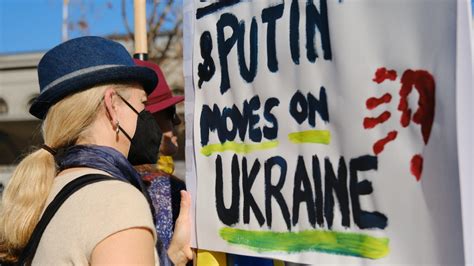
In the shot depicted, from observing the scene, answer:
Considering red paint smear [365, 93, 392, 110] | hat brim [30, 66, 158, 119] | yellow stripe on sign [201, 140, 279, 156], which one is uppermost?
hat brim [30, 66, 158, 119]

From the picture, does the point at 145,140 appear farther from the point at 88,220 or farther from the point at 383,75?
the point at 383,75

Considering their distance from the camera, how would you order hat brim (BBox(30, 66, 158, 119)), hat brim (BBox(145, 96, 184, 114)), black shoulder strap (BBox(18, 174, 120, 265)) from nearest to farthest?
black shoulder strap (BBox(18, 174, 120, 265)) < hat brim (BBox(30, 66, 158, 119)) < hat brim (BBox(145, 96, 184, 114))

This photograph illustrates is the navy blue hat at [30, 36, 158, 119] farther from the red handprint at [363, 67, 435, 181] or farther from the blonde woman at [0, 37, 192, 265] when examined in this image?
the red handprint at [363, 67, 435, 181]

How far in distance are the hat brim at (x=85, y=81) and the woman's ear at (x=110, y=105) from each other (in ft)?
0.10

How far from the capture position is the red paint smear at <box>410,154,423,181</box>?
1372 millimetres

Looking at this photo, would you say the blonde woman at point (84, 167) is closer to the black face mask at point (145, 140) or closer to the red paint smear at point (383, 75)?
the black face mask at point (145, 140)

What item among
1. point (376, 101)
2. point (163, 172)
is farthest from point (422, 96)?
point (163, 172)

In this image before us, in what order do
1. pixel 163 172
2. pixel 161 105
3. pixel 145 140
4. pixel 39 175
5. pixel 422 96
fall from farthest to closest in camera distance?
pixel 161 105
pixel 163 172
pixel 145 140
pixel 39 175
pixel 422 96

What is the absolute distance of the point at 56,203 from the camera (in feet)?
5.61

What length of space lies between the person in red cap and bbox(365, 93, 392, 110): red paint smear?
2.38 ft

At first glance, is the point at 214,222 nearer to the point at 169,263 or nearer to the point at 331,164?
the point at 169,263

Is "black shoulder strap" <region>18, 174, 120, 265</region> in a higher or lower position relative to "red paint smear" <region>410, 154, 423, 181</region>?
lower

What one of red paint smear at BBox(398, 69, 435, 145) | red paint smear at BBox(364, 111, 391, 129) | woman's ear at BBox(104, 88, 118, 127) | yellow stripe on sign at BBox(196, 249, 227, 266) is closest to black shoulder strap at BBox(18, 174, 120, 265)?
woman's ear at BBox(104, 88, 118, 127)

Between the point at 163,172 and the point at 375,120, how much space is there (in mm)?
1270
